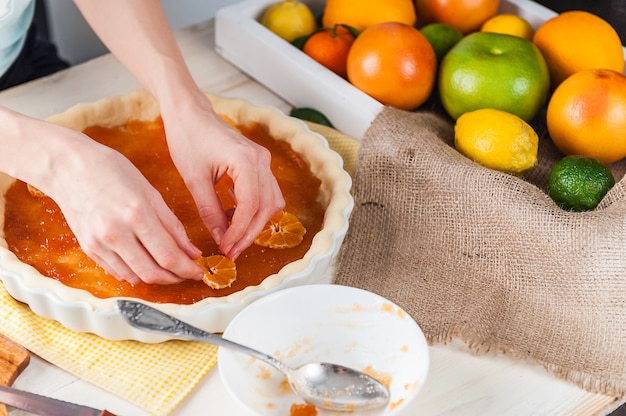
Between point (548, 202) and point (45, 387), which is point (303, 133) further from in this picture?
point (45, 387)

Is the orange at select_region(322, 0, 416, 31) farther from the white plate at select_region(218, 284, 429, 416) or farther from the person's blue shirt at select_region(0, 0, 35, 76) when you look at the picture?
the white plate at select_region(218, 284, 429, 416)

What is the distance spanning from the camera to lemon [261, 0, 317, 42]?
170 centimetres

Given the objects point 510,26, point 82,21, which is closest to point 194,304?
point 510,26

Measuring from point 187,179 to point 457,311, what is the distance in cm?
46

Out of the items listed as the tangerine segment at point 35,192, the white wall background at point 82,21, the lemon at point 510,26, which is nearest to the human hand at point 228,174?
the tangerine segment at point 35,192

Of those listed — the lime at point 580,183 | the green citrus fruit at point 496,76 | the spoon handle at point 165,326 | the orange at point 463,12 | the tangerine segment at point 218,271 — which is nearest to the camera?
the spoon handle at point 165,326

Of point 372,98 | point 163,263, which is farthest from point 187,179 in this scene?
point 372,98

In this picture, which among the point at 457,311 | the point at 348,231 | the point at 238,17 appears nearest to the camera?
the point at 457,311

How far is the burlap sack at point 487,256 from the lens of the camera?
1.19 m

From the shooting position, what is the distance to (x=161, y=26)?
57.1 inches

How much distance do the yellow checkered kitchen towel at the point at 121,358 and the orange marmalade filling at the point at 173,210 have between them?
7 cm

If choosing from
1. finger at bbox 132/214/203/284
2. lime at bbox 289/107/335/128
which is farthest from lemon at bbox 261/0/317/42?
finger at bbox 132/214/203/284

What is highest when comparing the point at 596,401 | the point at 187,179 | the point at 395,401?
the point at 187,179

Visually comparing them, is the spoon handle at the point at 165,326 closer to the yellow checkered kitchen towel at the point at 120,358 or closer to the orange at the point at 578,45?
the yellow checkered kitchen towel at the point at 120,358
